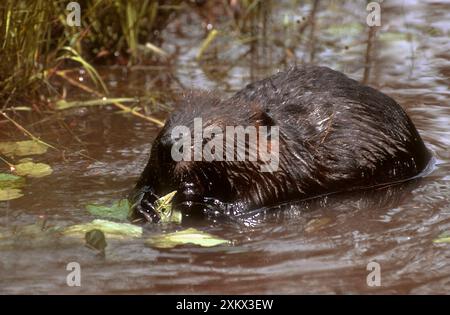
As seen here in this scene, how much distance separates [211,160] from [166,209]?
12.1 inches

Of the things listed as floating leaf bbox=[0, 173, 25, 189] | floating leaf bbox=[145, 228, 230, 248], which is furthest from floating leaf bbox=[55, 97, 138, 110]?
floating leaf bbox=[145, 228, 230, 248]

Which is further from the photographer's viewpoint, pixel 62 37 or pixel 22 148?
pixel 62 37

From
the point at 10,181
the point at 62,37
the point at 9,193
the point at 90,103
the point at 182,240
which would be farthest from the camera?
the point at 62,37

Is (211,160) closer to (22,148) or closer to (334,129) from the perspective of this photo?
(334,129)

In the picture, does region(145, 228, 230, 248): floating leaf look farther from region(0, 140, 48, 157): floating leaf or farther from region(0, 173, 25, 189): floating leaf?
region(0, 140, 48, 157): floating leaf

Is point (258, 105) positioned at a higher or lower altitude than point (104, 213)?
higher

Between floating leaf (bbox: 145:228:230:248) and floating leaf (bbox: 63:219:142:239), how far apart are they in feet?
0.33

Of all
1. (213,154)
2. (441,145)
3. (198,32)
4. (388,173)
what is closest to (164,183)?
(213,154)

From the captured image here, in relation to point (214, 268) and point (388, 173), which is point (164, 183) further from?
point (388, 173)

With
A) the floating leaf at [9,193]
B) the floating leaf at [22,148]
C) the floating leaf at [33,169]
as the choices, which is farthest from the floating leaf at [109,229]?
the floating leaf at [22,148]

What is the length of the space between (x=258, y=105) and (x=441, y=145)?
1.40 m

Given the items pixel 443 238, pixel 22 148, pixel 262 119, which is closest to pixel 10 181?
pixel 22 148

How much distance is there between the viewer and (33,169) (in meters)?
5.04

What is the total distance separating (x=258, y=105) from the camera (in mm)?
4586
